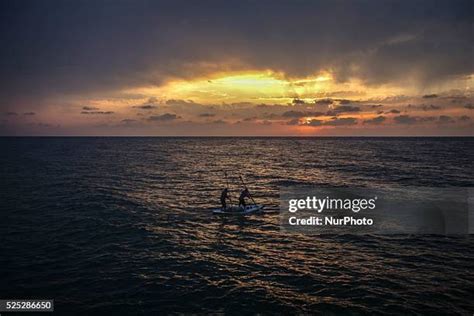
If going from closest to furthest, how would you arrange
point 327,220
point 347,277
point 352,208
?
point 347,277 → point 327,220 → point 352,208

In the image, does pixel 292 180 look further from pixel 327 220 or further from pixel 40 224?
pixel 40 224

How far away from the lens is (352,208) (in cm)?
3597

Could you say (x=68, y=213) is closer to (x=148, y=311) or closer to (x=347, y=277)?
(x=148, y=311)

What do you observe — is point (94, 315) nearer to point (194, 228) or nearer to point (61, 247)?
point (61, 247)

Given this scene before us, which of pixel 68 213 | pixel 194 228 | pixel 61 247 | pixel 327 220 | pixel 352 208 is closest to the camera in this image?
pixel 61 247

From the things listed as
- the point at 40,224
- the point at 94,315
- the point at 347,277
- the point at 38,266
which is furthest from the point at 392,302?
the point at 40,224

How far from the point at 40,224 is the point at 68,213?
159 inches

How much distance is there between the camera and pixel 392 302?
1589cm

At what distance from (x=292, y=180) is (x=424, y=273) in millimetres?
36531

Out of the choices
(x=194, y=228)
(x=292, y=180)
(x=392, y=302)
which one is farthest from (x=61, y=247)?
(x=292, y=180)

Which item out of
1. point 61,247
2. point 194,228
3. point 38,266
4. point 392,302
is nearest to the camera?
point 392,302

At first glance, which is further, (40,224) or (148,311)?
(40,224)

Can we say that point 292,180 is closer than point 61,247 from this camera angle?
No

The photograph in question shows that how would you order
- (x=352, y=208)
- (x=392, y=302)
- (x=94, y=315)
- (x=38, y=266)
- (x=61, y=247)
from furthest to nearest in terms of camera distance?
(x=352, y=208)
(x=61, y=247)
(x=38, y=266)
(x=392, y=302)
(x=94, y=315)
